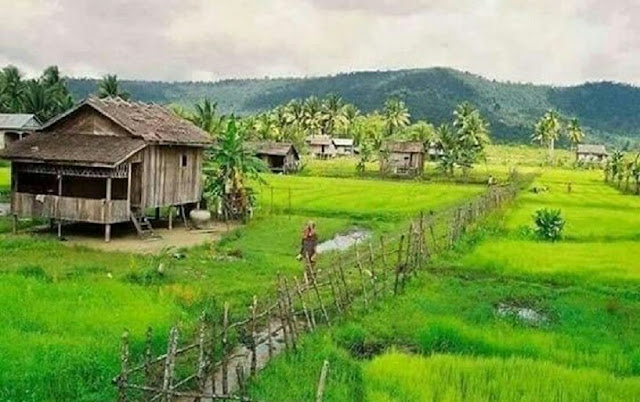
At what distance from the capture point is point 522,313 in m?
17.4

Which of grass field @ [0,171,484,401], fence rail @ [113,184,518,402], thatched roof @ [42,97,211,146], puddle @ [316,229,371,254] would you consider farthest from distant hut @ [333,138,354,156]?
fence rail @ [113,184,518,402]

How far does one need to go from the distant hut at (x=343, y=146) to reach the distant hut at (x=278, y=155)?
35.3 meters

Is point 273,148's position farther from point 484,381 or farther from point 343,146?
point 484,381

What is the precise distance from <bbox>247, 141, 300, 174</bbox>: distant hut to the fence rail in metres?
43.9

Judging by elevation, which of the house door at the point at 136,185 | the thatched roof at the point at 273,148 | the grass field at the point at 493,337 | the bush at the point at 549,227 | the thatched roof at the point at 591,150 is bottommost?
the grass field at the point at 493,337

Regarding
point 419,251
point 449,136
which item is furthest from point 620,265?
point 449,136

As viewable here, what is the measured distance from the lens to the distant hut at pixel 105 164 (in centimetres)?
2611

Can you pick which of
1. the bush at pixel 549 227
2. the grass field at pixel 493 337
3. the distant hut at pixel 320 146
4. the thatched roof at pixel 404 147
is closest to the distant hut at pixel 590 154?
the distant hut at pixel 320 146

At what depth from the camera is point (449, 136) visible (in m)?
77.2

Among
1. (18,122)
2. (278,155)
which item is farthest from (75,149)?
(278,155)

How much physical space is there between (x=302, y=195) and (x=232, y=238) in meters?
18.4

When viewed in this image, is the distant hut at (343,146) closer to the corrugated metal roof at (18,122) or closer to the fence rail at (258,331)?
the corrugated metal roof at (18,122)

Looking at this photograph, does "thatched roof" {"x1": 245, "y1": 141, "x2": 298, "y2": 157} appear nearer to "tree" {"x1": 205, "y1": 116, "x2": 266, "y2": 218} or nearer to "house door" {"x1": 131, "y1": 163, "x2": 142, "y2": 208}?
"tree" {"x1": 205, "y1": 116, "x2": 266, "y2": 218}

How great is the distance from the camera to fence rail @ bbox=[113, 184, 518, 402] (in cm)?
955
